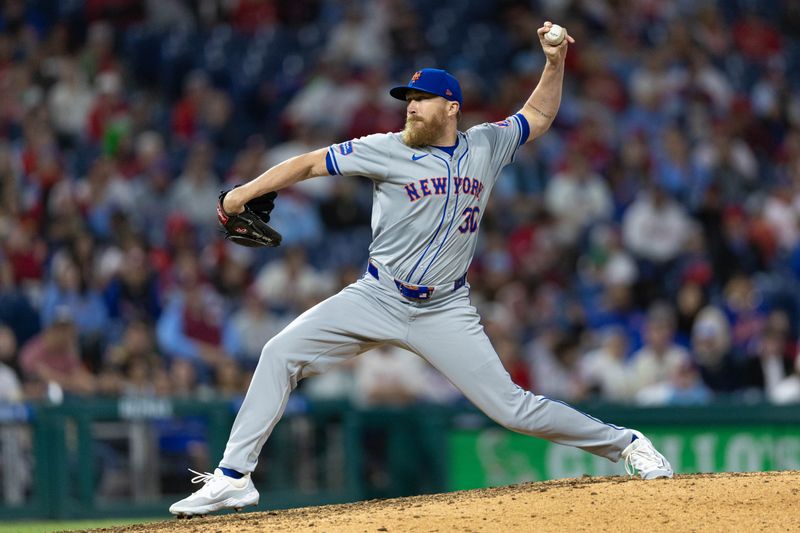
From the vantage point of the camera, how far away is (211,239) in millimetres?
12602

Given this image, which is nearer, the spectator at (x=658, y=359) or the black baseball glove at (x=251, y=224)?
the black baseball glove at (x=251, y=224)

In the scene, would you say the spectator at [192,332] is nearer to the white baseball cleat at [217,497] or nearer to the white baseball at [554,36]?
the white baseball cleat at [217,497]

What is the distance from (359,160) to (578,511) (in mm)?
1773

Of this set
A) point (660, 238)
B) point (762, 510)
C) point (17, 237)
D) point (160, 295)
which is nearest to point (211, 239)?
point (160, 295)

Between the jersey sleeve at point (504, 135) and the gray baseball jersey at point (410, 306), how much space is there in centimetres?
10

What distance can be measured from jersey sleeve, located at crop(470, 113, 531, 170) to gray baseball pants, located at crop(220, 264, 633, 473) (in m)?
0.68

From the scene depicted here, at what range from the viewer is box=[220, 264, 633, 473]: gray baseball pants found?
19.8ft

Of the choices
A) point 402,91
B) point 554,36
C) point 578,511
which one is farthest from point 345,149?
point 578,511

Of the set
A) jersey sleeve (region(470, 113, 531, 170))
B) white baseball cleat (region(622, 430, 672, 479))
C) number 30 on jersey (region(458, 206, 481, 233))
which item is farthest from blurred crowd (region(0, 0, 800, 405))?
number 30 on jersey (region(458, 206, 481, 233))

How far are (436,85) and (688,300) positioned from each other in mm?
6563

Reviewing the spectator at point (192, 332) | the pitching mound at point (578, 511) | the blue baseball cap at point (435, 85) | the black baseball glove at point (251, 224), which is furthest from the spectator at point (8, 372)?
the blue baseball cap at point (435, 85)

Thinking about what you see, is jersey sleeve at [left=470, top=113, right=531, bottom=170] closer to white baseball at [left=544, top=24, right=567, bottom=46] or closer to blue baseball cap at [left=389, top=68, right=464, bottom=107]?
blue baseball cap at [left=389, top=68, right=464, bottom=107]

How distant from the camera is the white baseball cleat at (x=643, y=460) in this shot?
252 inches

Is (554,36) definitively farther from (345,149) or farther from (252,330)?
(252,330)
